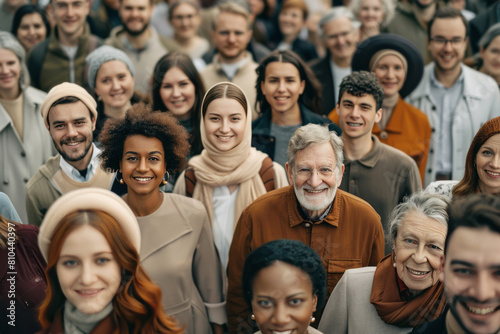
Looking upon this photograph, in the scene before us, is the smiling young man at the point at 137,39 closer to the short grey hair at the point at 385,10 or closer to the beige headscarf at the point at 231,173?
the short grey hair at the point at 385,10

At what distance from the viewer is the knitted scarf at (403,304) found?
3.86 m

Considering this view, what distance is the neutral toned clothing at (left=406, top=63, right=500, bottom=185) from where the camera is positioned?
6.73 metres

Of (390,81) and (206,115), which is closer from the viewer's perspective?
(206,115)

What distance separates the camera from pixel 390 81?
250 inches

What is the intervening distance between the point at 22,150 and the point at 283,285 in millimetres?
4051

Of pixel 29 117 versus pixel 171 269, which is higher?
pixel 29 117

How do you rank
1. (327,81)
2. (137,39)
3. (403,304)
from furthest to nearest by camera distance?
(137,39)
(327,81)
(403,304)

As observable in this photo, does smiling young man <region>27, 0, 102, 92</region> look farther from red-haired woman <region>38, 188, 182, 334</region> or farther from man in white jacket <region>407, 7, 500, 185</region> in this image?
red-haired woman <region>38, 188, 182, 334</region>

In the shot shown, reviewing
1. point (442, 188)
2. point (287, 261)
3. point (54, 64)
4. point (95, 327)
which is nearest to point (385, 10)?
point (54, 64)

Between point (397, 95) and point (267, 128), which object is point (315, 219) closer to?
point (267, 128)

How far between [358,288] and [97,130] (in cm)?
320

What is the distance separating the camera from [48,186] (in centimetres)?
529

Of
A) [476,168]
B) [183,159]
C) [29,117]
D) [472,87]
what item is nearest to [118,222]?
[183,159]

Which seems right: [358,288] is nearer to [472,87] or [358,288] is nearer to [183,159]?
[183,159]
